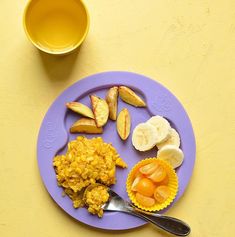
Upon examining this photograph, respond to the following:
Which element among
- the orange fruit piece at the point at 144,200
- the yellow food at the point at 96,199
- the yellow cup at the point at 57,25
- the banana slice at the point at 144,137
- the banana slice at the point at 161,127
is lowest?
the yellow food at the point at 96,199

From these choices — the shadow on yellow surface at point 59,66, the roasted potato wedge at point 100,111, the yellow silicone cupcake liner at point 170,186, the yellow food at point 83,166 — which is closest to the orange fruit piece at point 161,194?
the yellow silicone cupcake liner at point 170,186

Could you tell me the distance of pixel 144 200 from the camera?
48.4 inches

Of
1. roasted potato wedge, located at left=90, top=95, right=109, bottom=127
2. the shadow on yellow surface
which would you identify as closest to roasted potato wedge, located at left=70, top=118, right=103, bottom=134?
roasted potato wedge, located at left=90, top=95, right=109, bottom=127

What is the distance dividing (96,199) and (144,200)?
12 cm

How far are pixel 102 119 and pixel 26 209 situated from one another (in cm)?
30

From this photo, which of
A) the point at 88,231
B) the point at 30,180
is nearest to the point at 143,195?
the point at 88,231

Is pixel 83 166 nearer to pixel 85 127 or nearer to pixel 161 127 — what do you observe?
pixel 85 127

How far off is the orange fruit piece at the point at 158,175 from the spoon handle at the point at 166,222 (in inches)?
3.4

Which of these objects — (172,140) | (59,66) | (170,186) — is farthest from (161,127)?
(59,66)

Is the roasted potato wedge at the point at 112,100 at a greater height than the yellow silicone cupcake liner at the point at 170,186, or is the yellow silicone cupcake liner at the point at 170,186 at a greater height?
the roasted potato wedge at the point at 112,100

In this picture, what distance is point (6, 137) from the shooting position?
129 centimetres

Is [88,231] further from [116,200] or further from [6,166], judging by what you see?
[6,166]

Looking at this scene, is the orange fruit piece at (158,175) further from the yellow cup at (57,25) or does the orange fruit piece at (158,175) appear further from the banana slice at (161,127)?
the yellow cup at (57,25)

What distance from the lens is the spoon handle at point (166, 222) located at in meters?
1.23
